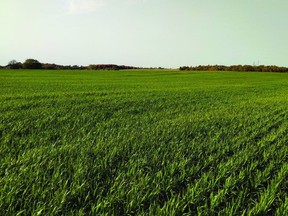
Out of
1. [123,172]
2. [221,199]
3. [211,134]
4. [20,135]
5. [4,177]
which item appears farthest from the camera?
[211,134]

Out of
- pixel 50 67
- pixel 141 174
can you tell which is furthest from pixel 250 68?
pixel 141 174

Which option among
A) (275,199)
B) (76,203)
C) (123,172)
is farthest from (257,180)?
(76,203)

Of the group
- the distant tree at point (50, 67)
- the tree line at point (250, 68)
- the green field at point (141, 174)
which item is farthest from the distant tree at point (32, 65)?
the green field at point (141, 174)

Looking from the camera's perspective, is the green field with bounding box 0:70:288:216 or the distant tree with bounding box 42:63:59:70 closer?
the green field with bounding box 0:70:288:216

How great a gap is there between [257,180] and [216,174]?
65 cm

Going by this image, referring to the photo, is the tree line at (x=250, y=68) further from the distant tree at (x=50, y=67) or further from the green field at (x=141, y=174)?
the green field at (x=141, y=174)

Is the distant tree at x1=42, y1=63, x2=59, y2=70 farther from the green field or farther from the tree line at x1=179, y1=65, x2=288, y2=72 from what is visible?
the green field

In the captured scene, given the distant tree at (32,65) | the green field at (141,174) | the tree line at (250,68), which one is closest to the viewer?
the green field at (141,174)

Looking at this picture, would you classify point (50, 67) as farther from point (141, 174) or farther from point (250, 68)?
point (141, 174)

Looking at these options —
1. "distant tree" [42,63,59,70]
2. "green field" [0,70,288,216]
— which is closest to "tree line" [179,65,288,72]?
"distant tree" [42,63,59,70]

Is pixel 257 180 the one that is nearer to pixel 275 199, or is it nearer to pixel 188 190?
pixel 275 199

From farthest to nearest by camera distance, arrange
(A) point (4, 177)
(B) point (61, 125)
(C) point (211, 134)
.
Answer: (B) point (61, 125) → (C) point (211, 134) → (A) point (4, 177)

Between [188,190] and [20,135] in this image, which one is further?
[20,135]

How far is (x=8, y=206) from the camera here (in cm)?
297
